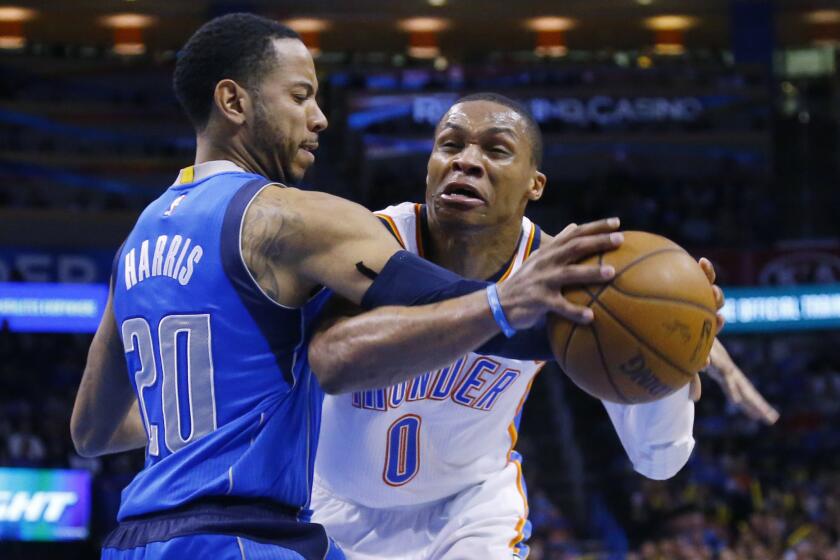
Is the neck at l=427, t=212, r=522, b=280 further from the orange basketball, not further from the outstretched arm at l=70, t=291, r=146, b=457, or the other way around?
the orange basketball

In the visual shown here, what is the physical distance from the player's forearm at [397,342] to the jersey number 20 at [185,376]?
0.28m

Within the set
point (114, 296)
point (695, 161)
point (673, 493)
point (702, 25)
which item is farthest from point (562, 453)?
point (114, 296)

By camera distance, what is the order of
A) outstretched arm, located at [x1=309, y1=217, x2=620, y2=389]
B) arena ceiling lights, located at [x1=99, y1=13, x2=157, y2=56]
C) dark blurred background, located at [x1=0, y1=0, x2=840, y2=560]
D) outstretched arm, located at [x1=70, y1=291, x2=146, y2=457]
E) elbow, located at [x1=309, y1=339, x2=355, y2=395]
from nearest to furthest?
1. outstretched arm, located at [x1=309, y1=217, x2=620, y2=389]
2. elbow, located at [x1=309, y1=339, x2=355, y2=395]
3. outstretched arm, located at [x1=70, y1=291, x2=146, y2=457]
4. dark blurred background, located at [x1=0, y1=0, x2=840, y2=560]
5. arena ceiling lights, located at [x1=99, y1=13, x2=157, y2=56]

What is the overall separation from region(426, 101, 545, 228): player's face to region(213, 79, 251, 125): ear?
1137 mm

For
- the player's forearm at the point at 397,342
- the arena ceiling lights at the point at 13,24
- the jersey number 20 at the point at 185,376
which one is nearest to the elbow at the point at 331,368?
the player's forearm at the point at 397,342

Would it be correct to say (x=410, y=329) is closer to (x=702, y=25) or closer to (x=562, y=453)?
(x=562, y=453)

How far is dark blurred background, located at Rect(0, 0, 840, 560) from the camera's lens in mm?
14555

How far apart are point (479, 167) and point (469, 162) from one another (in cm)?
4

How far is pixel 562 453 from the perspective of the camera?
17172mm

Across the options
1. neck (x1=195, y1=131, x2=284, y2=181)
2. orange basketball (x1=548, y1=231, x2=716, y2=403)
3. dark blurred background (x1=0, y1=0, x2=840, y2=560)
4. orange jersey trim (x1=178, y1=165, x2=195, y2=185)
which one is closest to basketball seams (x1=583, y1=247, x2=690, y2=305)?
orange basketball (x1=548, y1=231, x2=716, y2=403)

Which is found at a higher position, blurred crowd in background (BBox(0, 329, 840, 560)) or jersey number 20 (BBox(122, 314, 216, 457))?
jersey number 20 (BBox(122, 314, 216, 457))

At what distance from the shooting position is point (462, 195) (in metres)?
4.33

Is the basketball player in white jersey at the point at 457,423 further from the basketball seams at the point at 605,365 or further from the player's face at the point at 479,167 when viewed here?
the basketball seams at the point at 605,365

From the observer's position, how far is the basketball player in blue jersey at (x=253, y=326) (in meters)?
2.90
